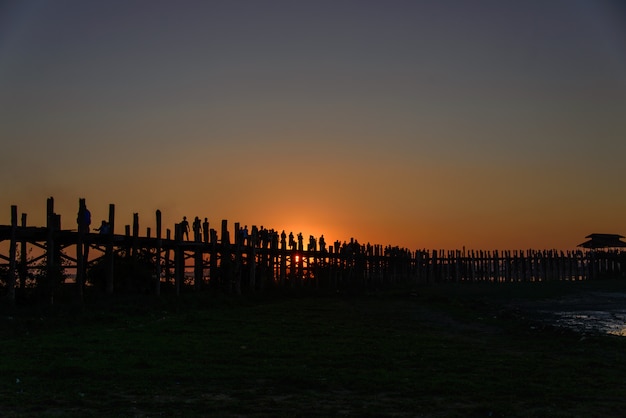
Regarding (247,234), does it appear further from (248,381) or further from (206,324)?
(248,381)

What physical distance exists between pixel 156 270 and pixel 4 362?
A: 17.6 meters

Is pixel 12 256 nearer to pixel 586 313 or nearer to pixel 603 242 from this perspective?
pixel 586 313

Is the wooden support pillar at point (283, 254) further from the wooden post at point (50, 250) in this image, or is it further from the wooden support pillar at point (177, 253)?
the wooden post at point (50, 250)

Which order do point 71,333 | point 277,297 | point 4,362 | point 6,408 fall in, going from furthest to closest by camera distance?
point 277,297 → point 71,333 → point 4,362 → point 6,408

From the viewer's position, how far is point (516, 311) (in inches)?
1110

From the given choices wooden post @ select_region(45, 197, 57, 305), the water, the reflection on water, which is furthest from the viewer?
wooden post @ select_region(45, 197, 57, 305)

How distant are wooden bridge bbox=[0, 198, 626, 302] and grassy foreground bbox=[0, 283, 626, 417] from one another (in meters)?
4.21

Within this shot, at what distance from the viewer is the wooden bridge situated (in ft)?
81.4

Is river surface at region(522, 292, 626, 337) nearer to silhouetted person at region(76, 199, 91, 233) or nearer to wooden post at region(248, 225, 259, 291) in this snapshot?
wooden post at region(248, 225, 259, 291)

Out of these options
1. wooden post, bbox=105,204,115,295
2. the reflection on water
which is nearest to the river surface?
the reflection on water

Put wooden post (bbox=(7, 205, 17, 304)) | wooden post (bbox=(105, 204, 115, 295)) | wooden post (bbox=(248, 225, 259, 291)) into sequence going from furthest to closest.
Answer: wooden post (bbox=(248, 225, 259, 291))
wooden post (bbox=(105, 204, 115, 295))
wooden post (bbox=(7, 205, 17, 304))

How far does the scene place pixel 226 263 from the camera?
118ft

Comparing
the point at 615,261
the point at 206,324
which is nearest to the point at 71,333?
the point at 206,324

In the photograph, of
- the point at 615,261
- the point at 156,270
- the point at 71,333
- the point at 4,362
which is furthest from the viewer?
the point at 615,261
